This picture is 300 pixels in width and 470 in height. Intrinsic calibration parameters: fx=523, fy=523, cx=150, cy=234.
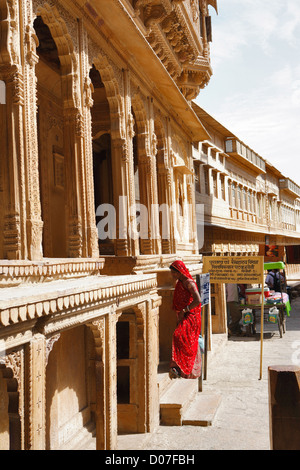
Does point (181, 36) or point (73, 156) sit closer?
point (73, 156)

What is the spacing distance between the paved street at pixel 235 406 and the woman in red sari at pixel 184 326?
2.86ft

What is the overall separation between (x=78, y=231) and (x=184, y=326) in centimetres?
212

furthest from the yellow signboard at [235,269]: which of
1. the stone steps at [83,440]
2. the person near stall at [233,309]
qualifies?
the person near stall at [233,309]

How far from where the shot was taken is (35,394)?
11.7 feet

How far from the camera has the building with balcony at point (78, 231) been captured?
388 cm

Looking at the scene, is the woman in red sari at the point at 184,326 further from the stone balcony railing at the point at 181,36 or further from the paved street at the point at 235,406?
the stone balcony railing at the point at 181,36

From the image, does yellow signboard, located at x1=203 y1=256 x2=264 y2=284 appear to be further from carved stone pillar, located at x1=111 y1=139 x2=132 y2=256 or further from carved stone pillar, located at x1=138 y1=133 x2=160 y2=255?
carved stone pillar, located at x1=111 y1=139 x2=132 y2=256

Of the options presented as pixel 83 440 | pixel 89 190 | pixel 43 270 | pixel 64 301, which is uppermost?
pixel 89 190

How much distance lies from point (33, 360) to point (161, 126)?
9.90 metres

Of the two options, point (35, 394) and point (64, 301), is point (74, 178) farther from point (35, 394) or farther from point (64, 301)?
point (35, 394)

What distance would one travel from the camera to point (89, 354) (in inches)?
310

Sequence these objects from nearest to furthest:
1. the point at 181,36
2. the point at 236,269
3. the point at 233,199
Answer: the point at 236,269 → the point at 181,36 → the point at 233,199

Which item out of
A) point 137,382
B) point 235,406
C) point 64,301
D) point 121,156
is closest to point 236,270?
point 235,406
